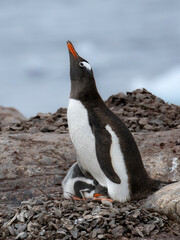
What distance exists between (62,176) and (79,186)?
1432mm

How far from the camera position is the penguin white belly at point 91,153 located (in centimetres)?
504

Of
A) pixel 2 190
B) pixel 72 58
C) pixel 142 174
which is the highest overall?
pixel 72 58

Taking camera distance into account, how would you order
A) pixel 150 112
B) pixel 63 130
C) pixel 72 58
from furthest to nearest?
pixel 150 112 < pixel 63 130 < pixel 72 58

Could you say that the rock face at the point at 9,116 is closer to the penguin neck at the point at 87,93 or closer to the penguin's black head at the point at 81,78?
the penguin's black head at the point at 81,78

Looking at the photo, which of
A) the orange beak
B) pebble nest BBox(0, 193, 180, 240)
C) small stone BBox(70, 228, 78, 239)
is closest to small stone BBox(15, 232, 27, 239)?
pebble nest BBox(0, 193, 180, 240)

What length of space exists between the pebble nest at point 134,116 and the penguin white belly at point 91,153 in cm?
328

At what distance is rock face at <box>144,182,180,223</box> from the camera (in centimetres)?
468

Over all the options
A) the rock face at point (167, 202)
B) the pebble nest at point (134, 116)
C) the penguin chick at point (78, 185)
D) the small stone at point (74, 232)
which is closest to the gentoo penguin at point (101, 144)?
the penguin chick at point (78, 185)

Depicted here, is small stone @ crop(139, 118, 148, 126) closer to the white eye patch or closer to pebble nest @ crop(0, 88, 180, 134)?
pebble nest @ crop(0, 88, 180, 134)

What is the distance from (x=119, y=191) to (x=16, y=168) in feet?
8.23

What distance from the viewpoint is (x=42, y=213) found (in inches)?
186

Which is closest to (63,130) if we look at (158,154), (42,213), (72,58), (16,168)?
(16,168)

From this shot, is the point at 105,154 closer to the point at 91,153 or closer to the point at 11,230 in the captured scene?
the point at 91,153

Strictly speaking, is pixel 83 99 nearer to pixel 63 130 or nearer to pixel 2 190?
pixel 2 190
